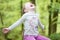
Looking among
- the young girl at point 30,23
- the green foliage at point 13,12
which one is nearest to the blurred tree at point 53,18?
the green foliage at point 13,12

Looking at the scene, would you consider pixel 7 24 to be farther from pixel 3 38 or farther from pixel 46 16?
pixel 46 16

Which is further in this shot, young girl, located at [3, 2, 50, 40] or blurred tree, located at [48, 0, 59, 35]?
blurred tree, located at [48, 0, 59, 35]

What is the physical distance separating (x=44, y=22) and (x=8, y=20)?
1.21ft

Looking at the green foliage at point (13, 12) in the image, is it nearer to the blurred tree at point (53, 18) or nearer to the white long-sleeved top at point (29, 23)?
the blurred tree at point (53, 18)

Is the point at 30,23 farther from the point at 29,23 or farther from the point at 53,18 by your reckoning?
the point at 53,18

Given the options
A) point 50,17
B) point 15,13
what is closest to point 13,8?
point 15,13

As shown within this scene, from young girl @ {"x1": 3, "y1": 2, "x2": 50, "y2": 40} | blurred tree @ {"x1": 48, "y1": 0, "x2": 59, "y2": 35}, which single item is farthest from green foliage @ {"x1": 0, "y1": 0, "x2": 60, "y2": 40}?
young girl @ {"x1": 3, "y1": 2, "x2": 50, "y2": 40}

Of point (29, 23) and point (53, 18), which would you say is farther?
point (53, 18)

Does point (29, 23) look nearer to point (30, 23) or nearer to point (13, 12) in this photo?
point (30, 23)

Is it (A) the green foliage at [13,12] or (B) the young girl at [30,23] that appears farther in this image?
(A) the green foliage at [13,12]

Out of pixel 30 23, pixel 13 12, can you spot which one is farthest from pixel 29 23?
pixel 13 12

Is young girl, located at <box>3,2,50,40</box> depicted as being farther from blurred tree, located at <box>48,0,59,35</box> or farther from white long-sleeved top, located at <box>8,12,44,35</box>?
blurred tree, located at <box>48,0,59,35</box>

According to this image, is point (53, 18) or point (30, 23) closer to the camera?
point (30, 23)

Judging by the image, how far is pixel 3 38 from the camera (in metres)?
2.02
